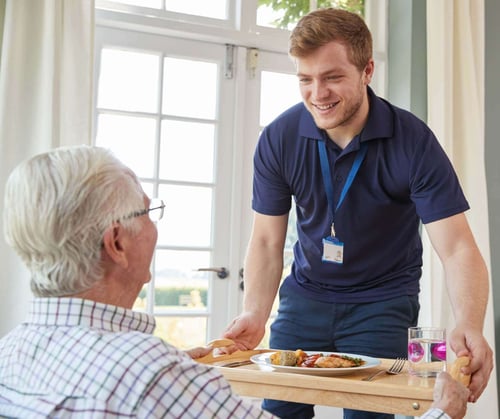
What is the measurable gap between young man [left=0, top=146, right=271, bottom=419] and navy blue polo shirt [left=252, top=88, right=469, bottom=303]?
94 centimetres

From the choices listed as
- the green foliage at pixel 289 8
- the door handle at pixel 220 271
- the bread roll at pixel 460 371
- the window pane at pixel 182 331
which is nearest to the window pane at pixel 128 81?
the green foliage at pixel 289 8

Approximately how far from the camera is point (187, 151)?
3.37 m

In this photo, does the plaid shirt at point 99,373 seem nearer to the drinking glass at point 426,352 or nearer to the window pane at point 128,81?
the drinking glass at point 426,352

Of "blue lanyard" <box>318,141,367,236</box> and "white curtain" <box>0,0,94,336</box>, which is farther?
"white curtain" <box>0,0,94,336</box>

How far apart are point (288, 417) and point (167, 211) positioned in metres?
1.58

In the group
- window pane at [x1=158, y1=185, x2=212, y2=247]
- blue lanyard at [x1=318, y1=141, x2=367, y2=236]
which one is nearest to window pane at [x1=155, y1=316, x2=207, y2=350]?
window pane at [x1=158, y1=185, x2=212, y2=247]

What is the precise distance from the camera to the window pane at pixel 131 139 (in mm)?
3232

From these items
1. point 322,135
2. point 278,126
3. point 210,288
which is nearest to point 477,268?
point 322,135

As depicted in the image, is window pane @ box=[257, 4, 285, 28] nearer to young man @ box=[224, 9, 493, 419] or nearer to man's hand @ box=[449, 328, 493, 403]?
young man @ box=[224, 9, 493, 419]

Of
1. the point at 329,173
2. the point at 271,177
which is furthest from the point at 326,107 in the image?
the point at 271,177

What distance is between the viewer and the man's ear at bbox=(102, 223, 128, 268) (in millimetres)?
1079

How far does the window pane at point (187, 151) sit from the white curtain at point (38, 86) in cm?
52

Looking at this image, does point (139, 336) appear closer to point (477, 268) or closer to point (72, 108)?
point (477, 268)

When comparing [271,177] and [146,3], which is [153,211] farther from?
[146,3]
